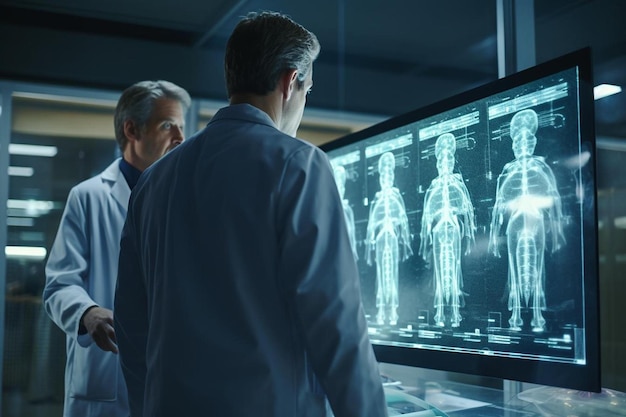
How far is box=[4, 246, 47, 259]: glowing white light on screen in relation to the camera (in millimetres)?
3495

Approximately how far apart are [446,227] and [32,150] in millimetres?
2894

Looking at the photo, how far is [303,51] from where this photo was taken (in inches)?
45.6

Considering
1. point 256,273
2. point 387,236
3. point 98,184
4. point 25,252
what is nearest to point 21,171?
point 25,252

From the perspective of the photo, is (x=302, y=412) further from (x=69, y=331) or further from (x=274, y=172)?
(x=69, y=331)

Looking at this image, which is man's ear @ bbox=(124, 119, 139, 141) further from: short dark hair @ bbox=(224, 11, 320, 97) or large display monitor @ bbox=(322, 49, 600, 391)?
short dark hair @ bbox=(224, 11, 320, 97)

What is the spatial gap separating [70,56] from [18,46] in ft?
0.85

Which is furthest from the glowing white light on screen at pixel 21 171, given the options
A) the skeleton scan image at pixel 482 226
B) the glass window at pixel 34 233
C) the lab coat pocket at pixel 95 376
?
the skeleton scan image at pixel 482 226

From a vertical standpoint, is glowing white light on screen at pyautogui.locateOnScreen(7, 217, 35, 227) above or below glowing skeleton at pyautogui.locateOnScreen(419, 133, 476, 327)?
above

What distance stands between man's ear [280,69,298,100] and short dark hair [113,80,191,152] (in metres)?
0.88

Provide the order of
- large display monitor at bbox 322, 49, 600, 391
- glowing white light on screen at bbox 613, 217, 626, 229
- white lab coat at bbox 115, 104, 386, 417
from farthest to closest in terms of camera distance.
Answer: glowing white light on screen at bbox 613, 217, 626, 229 → large display monitor at bbox 322, 49, 600, 391 → white lab coat at bbox 115, 104, 386, 417

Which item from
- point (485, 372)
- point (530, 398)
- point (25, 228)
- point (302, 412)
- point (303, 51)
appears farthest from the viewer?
point (25, 228)

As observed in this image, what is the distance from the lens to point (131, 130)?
1975 millimetres

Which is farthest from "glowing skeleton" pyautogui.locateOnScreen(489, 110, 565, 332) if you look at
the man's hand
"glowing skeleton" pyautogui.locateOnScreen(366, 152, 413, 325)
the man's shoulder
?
the man's shoulder

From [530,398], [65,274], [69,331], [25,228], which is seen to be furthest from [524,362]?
[25,228]
